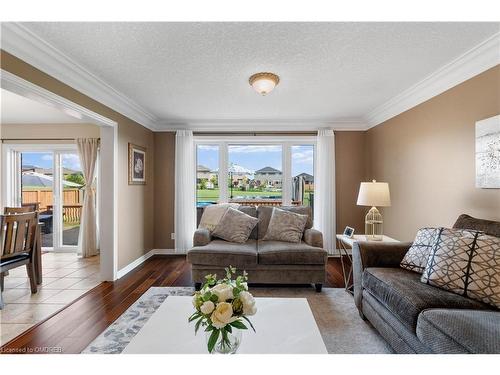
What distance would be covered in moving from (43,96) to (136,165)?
1.83m

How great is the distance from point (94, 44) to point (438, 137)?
338 centimetres

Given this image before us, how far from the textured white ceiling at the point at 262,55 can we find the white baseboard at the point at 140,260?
2.39m

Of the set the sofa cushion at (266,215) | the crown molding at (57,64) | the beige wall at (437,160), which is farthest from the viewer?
the sofa cushion at (266,215)

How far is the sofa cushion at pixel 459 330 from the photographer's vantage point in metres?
1.18

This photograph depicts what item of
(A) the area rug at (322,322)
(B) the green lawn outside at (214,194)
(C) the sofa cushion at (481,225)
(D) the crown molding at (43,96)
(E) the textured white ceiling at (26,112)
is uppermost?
(E) the textured white ceiling at (26,112)

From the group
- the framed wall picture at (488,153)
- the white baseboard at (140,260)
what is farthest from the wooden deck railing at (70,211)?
the framed wall picture at (488,153)

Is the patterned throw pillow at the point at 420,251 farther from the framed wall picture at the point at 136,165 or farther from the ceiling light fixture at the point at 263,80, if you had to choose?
the framed wall picture at the point at 136,165

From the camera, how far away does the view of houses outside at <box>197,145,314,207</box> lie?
457cm

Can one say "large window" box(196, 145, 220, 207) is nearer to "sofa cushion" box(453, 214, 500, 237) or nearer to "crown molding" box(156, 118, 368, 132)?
"crown molding" box(156, 118, 368, 132)

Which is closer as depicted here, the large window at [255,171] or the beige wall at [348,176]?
the beige wall at [348,176]

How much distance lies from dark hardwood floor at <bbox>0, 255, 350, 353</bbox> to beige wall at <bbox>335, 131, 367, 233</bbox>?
0.85 metres

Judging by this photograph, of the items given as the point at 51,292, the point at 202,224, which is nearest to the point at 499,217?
the point at 202,224

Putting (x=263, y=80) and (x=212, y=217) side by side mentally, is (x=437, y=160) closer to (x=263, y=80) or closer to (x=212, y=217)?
(x=263, y=80)
